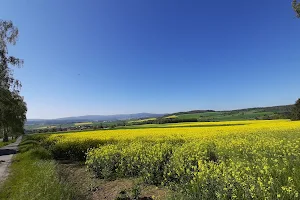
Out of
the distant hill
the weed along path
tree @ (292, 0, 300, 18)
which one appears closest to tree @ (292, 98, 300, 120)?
the distant hill

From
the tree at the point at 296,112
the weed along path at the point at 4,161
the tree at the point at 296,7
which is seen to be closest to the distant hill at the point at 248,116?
the tree at the point at 296,112

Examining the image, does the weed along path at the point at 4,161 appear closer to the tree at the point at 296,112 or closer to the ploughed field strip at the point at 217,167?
the ploughed field strip at the point at 217,167

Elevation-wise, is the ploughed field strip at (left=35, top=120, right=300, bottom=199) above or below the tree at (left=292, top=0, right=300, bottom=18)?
below

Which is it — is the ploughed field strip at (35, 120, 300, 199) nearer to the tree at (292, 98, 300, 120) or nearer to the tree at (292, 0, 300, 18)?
the tree at (292, 0, 300, 18)

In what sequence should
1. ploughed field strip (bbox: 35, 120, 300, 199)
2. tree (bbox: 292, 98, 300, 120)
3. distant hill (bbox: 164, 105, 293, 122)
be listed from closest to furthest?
ploughed field strip (bbox: 35, 120, 300, 199) → tree (bbox: 292, 98, 300, 120) → distant hill (bbox: 164, 105, 293, 122)

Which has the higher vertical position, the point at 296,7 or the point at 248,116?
the point at 296,7

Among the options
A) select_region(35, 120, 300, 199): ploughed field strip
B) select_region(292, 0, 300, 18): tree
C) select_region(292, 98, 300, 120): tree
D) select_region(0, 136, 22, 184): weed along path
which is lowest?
select_region(0, 136, 22, 184): weed along path

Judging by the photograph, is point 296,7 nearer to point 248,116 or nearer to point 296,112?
point 296,112

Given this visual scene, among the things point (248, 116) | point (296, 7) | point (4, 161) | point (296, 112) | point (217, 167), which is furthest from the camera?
point (248, 116)

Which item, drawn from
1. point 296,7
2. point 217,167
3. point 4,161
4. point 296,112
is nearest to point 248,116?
point 296,112

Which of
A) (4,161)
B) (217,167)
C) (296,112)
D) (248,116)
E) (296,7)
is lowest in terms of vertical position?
(4,161)

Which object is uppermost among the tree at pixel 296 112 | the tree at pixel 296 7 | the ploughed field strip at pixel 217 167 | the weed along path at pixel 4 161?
the tree at pixel 296 7

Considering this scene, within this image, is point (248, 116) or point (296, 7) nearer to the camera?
point (296, 7)

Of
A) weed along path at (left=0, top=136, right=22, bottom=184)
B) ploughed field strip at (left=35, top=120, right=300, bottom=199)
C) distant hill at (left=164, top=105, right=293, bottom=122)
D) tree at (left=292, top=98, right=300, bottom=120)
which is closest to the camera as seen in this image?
ploughed field strip at (left=35, top=120, right=300, bottom=199)
